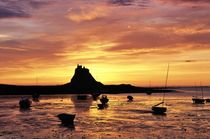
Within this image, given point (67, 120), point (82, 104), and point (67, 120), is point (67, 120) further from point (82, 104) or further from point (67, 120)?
point (82, 104)

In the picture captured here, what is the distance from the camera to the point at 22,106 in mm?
98812

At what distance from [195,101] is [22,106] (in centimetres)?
6036

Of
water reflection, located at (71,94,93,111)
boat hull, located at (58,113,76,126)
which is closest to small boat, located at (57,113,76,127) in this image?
boat hull, located at (58,113,76,126)

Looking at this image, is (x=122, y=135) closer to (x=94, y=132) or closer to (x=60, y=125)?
(x=94, y=132)

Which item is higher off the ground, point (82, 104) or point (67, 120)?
point (82, 104)

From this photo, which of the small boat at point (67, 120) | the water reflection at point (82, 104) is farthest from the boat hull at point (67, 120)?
the water reflection at point (82, 104)

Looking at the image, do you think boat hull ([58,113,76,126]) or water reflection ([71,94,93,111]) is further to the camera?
water reflection ([71,94,93,111])

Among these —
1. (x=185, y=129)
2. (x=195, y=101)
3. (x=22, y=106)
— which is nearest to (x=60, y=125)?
(x=185, y=129)

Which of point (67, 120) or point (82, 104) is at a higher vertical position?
point (82, 104)

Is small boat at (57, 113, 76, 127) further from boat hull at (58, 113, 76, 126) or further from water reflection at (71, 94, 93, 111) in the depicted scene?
water reflection at (71, 94, 93, 111)

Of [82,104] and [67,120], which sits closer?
Answer: [67,120]

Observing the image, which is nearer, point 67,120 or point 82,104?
point 67,120

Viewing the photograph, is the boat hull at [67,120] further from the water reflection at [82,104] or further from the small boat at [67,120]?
the water reflection at [82,104]

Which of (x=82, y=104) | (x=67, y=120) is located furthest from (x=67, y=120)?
(x=82, y=104)
